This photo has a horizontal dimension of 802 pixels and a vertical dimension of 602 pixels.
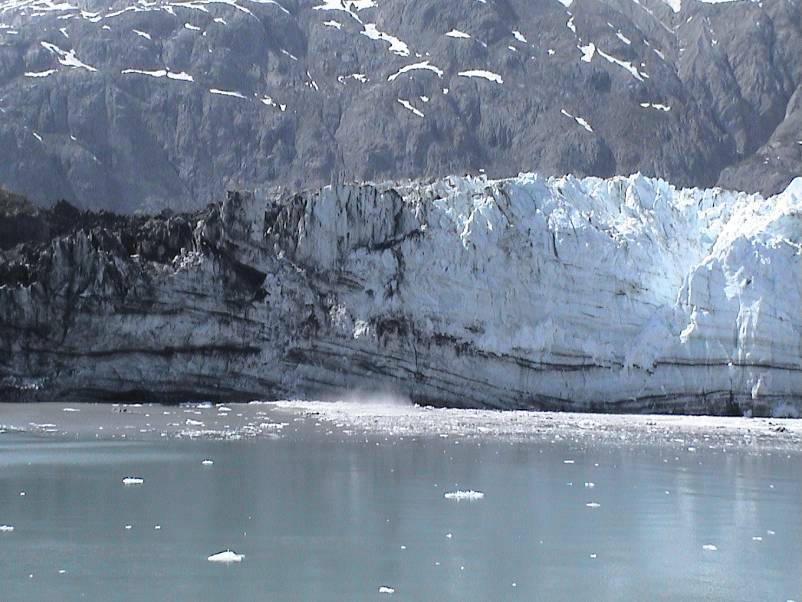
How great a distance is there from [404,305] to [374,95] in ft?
162

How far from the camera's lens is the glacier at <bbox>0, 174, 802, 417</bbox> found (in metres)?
28.8

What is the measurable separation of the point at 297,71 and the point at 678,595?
239 feet

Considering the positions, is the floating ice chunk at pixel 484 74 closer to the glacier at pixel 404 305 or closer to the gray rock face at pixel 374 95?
the gray rock face at pixel 374 95

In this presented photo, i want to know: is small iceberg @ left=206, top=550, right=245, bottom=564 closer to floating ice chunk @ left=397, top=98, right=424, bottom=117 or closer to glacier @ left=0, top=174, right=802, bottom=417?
glacier @ left=0, top=174, right=802, bottom=417

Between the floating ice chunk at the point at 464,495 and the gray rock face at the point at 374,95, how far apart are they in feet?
184

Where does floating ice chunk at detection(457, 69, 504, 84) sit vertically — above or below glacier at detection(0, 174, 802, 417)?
above

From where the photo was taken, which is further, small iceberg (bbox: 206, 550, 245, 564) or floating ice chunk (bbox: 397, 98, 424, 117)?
floating ice chunk (bbox: 397, 98, 424, 117)

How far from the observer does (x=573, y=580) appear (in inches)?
394

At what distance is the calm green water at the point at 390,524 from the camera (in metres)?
9.73

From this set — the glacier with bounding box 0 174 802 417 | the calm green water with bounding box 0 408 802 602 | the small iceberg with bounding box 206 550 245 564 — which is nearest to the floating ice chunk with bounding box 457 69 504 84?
the glacier with bounding box 0 174 802 417

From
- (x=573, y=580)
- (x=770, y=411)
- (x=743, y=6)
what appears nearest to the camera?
(x=573, y=580)

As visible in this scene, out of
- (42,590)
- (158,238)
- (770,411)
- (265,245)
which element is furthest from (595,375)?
(42,590)

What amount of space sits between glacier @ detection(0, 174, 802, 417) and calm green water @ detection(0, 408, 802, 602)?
975 centimetres

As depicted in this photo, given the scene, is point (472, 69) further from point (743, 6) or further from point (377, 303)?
point (377, 303)
